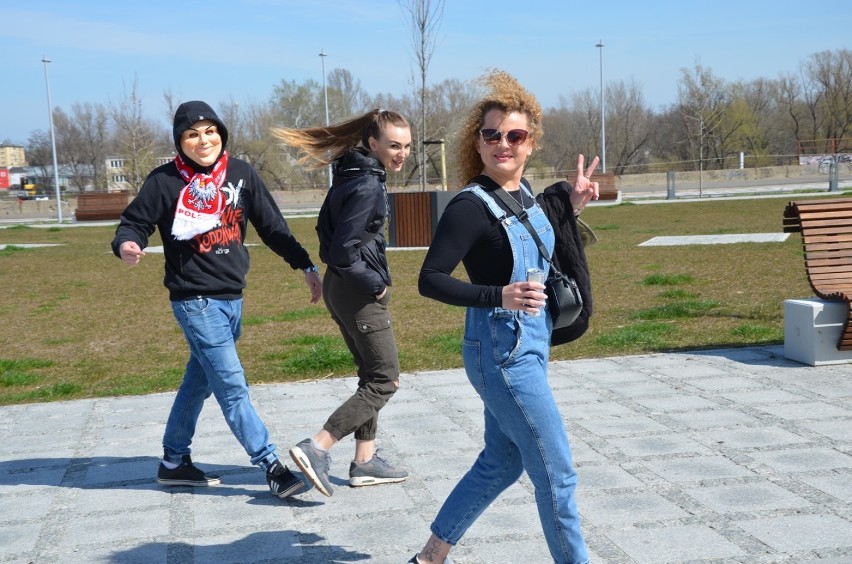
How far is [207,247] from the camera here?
425cm

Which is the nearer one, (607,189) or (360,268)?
(360,268)

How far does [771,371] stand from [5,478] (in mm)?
4759

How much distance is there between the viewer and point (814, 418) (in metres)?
5.14

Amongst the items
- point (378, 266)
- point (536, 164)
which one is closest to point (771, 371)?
point (378, 266)

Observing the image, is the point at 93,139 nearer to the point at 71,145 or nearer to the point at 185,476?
the point at 71,145

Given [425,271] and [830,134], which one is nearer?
[425,271]

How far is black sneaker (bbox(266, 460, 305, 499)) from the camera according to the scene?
422cm

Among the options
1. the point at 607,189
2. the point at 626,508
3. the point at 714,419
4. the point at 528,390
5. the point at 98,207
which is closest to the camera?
the point at 528,390

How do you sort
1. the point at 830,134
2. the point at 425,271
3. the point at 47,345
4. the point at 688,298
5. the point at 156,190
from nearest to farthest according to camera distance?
the point at 425,271
the point at 156,190
the point at 47,345
the point at 688,298
the point at 830,134

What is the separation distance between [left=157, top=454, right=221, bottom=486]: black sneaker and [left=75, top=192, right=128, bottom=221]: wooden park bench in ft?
119

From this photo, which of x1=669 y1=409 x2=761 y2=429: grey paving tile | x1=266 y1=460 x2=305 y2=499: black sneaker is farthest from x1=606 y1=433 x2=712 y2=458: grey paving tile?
x1=266 y1=460 x2=305 y2=499: black sneaker

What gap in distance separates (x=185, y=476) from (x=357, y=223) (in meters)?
1.53

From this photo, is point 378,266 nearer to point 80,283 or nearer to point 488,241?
point 488,241

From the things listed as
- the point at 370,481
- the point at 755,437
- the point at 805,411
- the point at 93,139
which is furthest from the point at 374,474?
the point at 93,139
